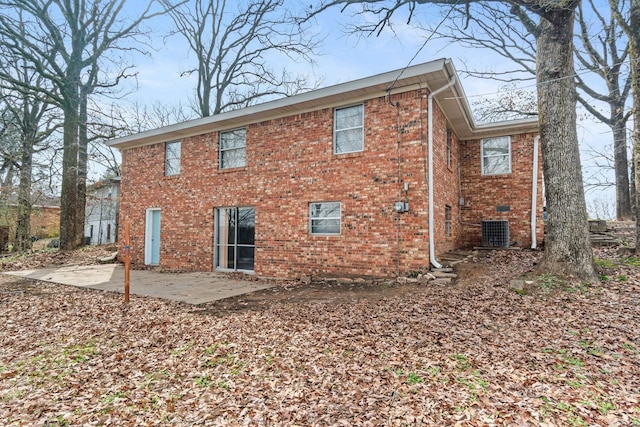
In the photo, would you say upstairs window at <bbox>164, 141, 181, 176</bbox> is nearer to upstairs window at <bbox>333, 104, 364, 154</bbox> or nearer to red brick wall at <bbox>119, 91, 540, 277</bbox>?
red brick wall at <bbox>119, 91, 540, 277</bbox>

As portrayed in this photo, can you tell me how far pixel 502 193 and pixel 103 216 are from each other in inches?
1042

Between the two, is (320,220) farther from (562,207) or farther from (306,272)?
(562,207)

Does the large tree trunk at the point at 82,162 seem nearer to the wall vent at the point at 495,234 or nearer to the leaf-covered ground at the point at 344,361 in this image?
the leaf-covered ground at the point at 344,361

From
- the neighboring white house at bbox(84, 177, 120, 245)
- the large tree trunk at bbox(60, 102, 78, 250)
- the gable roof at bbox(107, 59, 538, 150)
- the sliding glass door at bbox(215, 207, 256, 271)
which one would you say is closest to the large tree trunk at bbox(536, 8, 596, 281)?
the gable roof at bbox(107, 59, 538, 150)

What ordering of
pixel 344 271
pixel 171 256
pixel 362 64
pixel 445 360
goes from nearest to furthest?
pixel 445 360 < pixel 344 271 < pixel 362 64 < pixel 171 256

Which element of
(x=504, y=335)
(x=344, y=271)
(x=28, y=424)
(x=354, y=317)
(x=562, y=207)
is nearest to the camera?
(x=28, y=424)

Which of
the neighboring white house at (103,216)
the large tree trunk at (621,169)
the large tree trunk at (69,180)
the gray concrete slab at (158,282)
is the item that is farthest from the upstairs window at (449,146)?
the neighboring white house at (103,216)

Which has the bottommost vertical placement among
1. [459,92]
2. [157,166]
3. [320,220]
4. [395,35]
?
[320,220]

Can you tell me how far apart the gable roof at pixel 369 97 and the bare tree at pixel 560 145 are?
1295 mm

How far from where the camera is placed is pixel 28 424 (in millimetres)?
2855

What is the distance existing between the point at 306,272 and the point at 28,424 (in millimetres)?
6514

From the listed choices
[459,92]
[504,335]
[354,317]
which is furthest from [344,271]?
[459,92]

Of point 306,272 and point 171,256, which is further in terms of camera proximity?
point 171,256

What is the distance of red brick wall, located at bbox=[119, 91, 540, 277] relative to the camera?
786 centimetres
